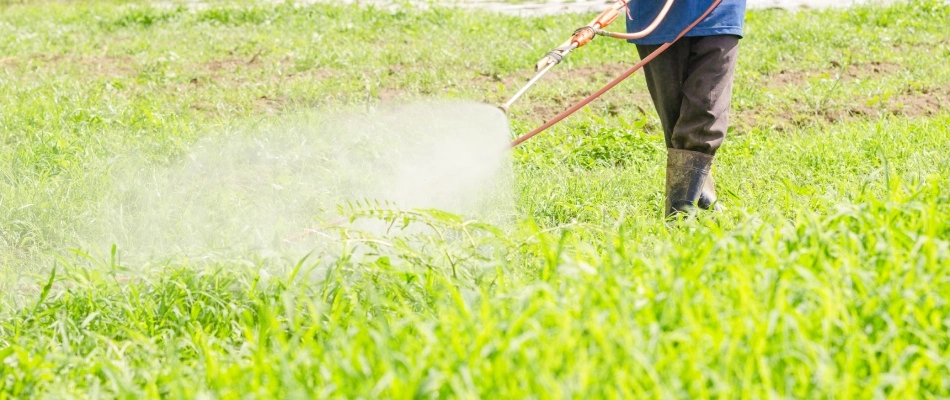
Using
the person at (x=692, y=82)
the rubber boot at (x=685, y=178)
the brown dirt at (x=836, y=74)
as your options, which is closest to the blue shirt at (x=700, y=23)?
the person at (x=692, y=82)

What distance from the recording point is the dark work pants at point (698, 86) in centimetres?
409

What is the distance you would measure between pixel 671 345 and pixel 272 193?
2.79m

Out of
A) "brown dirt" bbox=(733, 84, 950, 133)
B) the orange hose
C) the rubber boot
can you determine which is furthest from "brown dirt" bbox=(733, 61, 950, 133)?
the orange hose

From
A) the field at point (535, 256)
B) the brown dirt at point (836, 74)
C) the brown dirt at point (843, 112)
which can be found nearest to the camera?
the field at point (535, 256)

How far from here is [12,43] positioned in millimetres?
8727

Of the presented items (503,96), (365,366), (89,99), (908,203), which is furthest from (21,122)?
(908,203)

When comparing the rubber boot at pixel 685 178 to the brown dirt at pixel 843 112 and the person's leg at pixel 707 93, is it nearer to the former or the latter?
the person's leg at pixel 707 93

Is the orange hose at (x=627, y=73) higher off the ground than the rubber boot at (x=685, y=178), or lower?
higher

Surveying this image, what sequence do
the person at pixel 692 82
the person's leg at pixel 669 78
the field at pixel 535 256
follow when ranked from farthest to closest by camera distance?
the person's leg at pixel 669 78 → the person at pixel 692 82 → the field at pixel 535 256

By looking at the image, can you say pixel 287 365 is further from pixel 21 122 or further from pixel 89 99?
pixel 89 99

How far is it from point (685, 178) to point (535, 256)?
1.11 m

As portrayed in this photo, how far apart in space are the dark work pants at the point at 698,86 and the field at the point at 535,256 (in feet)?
0.93

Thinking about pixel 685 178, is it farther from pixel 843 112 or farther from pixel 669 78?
pixel 843 112

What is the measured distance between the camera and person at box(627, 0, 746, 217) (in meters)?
4.08
